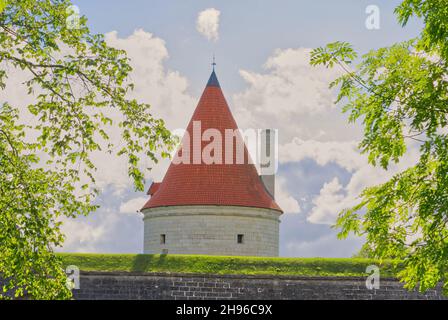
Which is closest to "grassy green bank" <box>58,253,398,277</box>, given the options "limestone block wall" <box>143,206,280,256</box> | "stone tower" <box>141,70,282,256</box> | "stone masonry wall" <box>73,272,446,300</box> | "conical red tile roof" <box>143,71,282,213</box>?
"stone masonry wall" <box>73,272,446,300</box>

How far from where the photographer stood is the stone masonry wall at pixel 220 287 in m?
20.6

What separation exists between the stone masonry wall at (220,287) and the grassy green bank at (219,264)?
301 mm

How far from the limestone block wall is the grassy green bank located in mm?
→ 2886

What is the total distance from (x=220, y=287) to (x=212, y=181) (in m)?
5.95

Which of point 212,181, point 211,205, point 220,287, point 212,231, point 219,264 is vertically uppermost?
point 212,181

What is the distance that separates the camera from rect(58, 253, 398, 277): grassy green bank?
21.3 metres

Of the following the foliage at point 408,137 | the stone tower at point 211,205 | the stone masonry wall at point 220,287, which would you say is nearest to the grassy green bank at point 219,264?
the stone masonry wall at point 220,287

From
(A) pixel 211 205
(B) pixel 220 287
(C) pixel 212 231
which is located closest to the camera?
(B) pixel 220 287

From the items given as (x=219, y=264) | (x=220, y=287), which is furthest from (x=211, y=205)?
(x=220, y=287)

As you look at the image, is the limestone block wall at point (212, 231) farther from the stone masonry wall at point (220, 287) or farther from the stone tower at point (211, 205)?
the stone masonry wall at point (220, 287)

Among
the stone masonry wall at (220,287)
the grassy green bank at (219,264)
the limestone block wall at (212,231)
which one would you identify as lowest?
the stone masonry wall at (220,287)

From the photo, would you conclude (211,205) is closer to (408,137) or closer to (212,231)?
(212,231)

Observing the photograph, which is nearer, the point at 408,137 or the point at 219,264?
the point at 408,137

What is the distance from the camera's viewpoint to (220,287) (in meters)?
20.7
